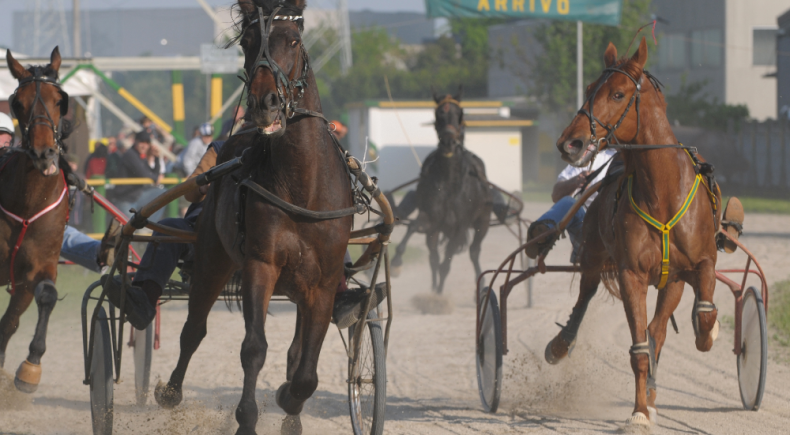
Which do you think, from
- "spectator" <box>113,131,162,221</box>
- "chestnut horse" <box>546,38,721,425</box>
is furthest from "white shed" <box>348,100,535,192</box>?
"chestnut horse" <box>546,38,721,425</box>

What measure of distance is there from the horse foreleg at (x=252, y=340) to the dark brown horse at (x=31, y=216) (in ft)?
5.90

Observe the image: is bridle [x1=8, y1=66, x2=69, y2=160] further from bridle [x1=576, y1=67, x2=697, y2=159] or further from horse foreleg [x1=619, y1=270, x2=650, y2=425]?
horse foreleg [x1=619, y1=270, x2=650, y2=425]

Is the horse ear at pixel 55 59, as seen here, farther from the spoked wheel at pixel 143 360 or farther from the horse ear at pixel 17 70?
the spoked wheel at pixel 143 360

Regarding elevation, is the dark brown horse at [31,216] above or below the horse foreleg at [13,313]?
above

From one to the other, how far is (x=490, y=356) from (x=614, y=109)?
5.82 feet

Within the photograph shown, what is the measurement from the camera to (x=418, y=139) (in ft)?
90.4

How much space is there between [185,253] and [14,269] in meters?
1.06

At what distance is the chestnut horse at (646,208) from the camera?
15.1 ft

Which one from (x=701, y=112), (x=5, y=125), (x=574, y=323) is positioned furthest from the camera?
(x=701, y=112)

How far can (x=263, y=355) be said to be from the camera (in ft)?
12.1

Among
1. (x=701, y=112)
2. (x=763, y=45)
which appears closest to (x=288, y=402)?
(x=701, y=112)

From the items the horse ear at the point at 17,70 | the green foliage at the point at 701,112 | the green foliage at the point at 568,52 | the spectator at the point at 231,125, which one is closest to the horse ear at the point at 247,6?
the spectator at the point at 231,125

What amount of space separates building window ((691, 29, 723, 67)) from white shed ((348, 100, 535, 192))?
8.99 m

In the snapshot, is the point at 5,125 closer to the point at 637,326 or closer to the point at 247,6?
the point at 247,6
